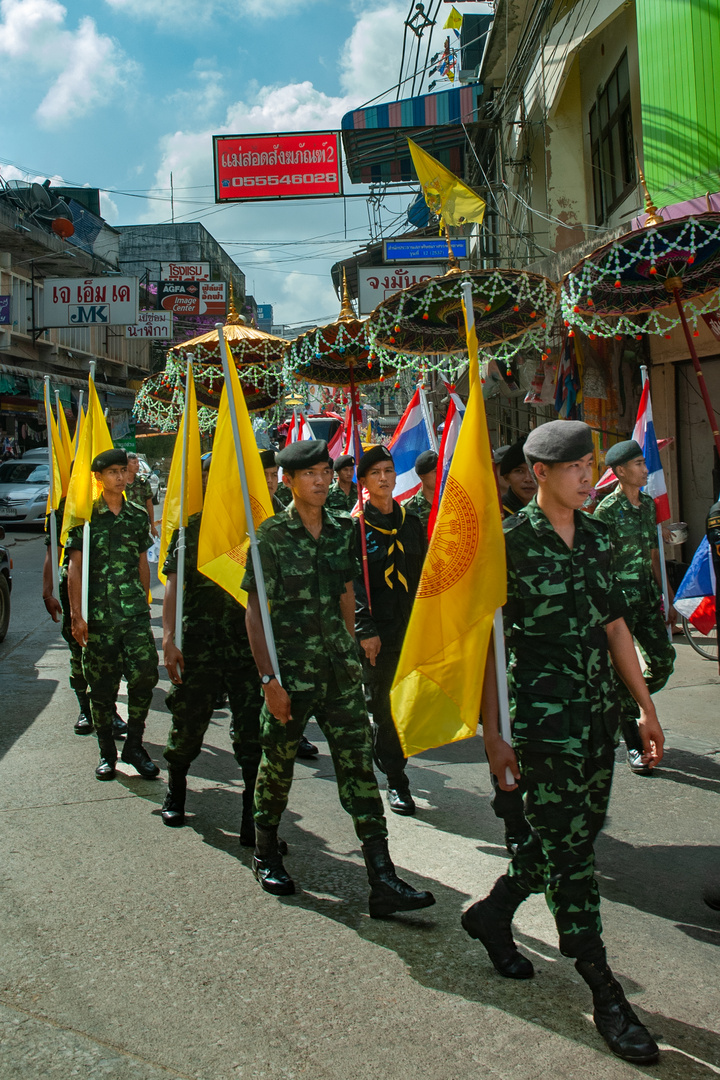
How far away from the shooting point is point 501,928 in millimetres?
3129

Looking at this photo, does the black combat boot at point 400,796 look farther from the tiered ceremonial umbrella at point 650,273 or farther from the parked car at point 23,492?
the parked car at point 23,492

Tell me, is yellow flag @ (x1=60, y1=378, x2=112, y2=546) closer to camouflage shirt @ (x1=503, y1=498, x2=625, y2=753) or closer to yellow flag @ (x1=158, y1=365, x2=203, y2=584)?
yellow flag @ (x1=158, y1=365, x2=203, y2=584)

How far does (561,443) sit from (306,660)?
148 centimetres

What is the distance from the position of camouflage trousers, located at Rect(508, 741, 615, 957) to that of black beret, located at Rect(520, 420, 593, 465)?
993 millimetres

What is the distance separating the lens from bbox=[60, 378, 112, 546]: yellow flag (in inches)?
228

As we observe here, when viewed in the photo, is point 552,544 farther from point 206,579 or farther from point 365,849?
point 206,579

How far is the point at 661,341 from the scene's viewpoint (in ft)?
34.7

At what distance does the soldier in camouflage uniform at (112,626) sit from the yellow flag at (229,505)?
1385 millimetres

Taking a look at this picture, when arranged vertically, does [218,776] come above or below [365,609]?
below

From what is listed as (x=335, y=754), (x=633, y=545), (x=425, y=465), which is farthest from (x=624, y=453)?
(x=335, y=754)

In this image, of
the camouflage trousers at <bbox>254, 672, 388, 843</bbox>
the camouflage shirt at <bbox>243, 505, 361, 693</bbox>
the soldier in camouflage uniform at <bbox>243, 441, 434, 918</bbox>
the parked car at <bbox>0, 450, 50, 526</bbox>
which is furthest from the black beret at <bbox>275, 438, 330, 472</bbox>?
the parked car at <bbox>0, 450, 50, 526</bbox>

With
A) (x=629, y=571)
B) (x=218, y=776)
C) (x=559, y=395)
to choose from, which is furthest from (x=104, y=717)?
(x=559, y=395)

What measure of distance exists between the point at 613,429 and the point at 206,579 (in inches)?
287

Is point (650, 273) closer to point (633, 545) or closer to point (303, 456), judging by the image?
point (633, 545)
